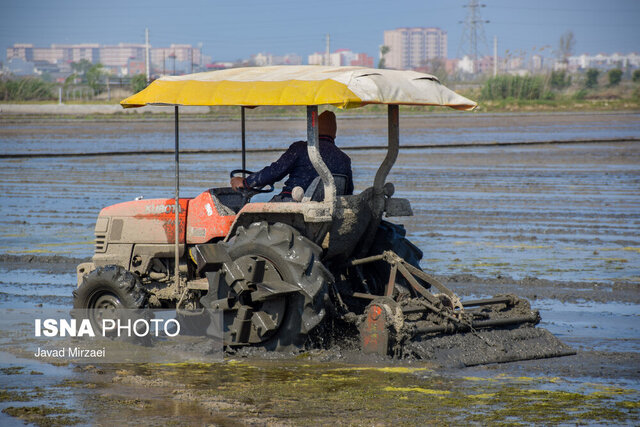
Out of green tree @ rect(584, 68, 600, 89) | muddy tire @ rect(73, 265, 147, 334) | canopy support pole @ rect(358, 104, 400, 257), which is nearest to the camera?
canopy support pole @ rect(358, 104, 400, 257)

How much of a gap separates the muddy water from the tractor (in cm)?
30

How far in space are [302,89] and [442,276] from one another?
462cm

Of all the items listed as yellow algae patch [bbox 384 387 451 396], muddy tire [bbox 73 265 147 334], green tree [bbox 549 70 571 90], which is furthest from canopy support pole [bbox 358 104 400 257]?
green tree [bbox 549 70 571 90]

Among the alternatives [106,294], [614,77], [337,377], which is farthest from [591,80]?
[337,377]

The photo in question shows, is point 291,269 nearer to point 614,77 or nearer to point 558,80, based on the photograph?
point 558,80

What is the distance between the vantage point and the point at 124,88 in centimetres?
7925

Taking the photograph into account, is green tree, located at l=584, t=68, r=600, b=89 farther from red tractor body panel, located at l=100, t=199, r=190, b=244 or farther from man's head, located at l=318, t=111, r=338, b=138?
man's head, located at l=318, t=111, r=338, b=138

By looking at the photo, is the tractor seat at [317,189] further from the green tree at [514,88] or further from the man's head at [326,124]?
the green tree at [514,88]

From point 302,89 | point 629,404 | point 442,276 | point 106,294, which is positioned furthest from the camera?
point 442,276

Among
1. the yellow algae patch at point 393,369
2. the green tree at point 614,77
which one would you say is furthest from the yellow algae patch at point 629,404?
the green tree at point 614,77

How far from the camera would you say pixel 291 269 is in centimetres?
748

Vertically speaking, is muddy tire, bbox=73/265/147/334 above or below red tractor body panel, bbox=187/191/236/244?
below

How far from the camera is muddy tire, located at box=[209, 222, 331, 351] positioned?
24.2 ft

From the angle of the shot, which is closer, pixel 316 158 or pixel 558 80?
pixel 316 158
